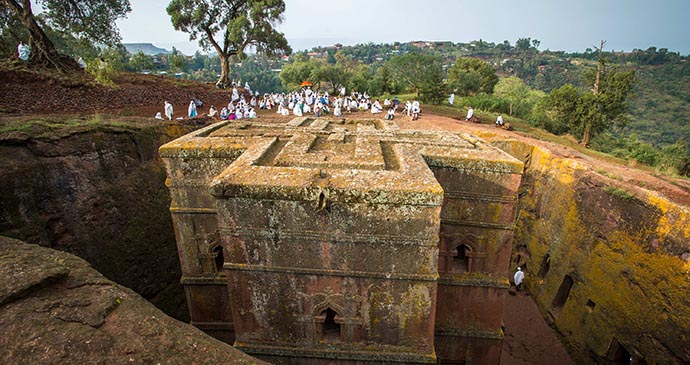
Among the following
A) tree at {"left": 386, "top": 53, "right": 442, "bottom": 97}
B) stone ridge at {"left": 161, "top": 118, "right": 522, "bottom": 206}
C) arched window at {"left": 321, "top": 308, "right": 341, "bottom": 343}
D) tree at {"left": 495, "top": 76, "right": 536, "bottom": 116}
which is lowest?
arched window at {"left": 321, "top": 308, "right": 341, "bottom": 343}

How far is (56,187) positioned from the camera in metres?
9.93

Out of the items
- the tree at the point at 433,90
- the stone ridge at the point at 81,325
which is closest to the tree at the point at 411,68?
the tree at the point at 433,90

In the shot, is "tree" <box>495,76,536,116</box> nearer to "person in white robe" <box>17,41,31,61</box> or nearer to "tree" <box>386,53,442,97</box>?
"tree" <box>386,53,442,97</box>

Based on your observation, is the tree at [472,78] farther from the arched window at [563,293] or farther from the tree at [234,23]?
the arched window at [563,293]

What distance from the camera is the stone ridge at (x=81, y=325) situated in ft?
11.1

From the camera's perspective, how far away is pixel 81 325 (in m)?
3.74

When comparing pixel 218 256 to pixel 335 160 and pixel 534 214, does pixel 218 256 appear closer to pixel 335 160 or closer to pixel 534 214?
pixel 335 160

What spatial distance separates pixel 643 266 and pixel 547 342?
175 inches

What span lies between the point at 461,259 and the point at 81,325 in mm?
8145

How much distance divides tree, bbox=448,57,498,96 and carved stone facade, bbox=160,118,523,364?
132 feet

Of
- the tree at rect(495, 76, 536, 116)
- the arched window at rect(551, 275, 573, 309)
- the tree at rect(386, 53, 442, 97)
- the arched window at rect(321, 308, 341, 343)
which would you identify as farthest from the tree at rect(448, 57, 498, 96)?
the arched window at rect(321, 308, 341, 343)

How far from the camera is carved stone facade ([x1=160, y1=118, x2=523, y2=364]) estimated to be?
6008 mm

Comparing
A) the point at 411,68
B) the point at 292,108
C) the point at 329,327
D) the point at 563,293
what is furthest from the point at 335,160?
the point at 411,68

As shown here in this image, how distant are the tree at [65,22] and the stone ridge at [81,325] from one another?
65.1 feet
